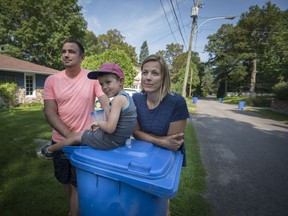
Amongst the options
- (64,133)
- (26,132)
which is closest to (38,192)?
(64,133)

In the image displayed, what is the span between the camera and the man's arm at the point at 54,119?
208 centimetres

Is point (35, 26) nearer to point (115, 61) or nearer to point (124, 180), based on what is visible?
point (115, 61)

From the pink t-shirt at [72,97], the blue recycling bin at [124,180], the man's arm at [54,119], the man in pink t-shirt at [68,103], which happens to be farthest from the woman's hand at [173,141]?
the man's arm at [54,119]

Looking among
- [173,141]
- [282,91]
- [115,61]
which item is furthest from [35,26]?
[282,91]

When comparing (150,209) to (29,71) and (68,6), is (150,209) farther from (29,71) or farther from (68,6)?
(68,6)

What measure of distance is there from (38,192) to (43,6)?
29.5 meters

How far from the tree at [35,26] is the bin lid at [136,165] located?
28649 mm

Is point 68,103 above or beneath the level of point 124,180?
above

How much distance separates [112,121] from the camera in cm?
162

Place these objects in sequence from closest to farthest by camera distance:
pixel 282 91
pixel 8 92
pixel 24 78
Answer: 1. pixel 8 92
2. pixel 24 78
3. pixel 282 91

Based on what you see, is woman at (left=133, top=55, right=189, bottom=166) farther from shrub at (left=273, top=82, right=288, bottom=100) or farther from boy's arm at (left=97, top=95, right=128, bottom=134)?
shrub at (left=273, top=82, right=288, bottom=100)

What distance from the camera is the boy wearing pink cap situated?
1.59 metres

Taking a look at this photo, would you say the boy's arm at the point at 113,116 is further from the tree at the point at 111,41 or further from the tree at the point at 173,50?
the tree at the point at 173,50

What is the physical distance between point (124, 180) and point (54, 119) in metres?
1.26
